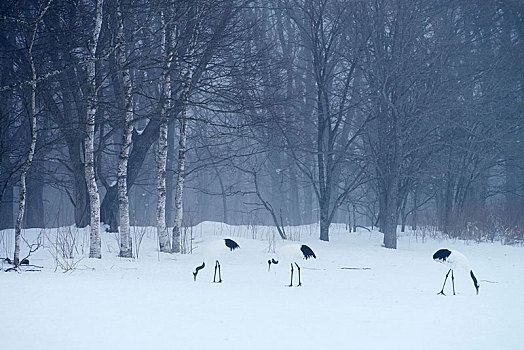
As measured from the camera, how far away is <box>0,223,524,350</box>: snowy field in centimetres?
664

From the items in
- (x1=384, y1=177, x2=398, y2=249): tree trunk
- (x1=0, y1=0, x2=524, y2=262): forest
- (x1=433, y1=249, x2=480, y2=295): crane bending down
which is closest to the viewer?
(x1=433, y1=249, x2=480, y2=295): crane bending down

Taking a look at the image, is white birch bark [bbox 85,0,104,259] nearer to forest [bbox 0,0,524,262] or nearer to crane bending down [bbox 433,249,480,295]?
forest [bbox 0,0,524,262]

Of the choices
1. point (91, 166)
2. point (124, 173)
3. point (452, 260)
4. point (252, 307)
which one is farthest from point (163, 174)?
point (452, 260)

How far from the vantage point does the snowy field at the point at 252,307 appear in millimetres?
6641

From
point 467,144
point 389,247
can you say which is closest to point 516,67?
point 467,144

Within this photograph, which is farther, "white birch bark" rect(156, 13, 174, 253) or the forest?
"white birch bark" rect(156, 13, 174, 253)

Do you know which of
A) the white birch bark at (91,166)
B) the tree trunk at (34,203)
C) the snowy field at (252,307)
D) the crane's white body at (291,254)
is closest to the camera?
the snowy field at (252,307)

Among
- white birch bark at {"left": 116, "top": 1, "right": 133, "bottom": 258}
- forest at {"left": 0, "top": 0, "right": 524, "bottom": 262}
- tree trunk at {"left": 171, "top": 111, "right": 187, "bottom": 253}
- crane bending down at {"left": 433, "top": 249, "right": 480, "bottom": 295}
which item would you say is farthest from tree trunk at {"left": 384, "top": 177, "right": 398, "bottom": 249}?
white birch bark at {"left": 116, "top": 1, "right": 133, "bottom": 258}

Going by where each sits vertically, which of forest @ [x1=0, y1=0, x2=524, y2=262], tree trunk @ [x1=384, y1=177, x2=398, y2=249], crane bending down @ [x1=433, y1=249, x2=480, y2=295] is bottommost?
crane bending down @ [x1=433, y1=249, x2=480, y2=295]

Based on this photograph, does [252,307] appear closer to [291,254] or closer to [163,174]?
[291,254]

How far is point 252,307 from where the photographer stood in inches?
338

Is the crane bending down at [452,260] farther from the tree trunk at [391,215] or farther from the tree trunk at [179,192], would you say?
the tree trunk at [391,215]

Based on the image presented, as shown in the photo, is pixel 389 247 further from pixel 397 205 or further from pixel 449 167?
pixel 449 167

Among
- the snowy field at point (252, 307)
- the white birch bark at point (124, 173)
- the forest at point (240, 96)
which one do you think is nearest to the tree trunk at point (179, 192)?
the forest at point (240, 96)
